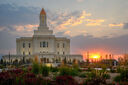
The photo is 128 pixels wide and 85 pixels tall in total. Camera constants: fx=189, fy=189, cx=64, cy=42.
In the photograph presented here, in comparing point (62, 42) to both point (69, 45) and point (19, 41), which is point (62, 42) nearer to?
point (69, 45)

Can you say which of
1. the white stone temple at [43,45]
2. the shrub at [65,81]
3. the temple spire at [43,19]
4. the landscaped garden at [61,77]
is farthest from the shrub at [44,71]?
the temple spire at [43,19]

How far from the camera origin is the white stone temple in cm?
6588

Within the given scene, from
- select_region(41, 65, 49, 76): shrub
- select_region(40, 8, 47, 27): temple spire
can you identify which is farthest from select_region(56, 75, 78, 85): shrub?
select_region(40, 8, 47, 27): temple spire

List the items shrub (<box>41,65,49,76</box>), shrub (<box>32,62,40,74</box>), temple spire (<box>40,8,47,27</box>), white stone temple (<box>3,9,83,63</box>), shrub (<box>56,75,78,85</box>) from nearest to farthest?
shrub (<box>56,75,78,85</box>) → shrub (<box>41,65,49,76</box>) → shrub (<box>32,62,40,74</box>) → white stone temple (<box>3,9,83,63</box>) → temple spire (<box>40,8,47,27</box>)

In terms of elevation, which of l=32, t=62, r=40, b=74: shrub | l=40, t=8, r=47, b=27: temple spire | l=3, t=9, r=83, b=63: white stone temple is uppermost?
l=40, t=8, r=47, b=27: temple spire

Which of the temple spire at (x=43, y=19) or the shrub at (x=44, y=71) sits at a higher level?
the temple spire at (x=43, y=19)

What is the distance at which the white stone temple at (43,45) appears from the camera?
2594 inches

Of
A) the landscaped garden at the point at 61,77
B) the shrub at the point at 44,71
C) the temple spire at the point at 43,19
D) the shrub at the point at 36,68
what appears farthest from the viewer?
the temple spire at the point at 43,19

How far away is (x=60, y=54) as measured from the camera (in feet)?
223

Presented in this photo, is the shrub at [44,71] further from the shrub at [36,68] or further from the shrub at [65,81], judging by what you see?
the shrub at [65,81]

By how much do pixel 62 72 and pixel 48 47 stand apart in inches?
2074

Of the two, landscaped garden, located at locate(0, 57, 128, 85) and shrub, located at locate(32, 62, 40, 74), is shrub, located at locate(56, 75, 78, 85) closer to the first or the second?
landscaped garden, located at locate(0, 57, 128, 85)

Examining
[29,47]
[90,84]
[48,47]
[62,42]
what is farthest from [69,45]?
[90,84]

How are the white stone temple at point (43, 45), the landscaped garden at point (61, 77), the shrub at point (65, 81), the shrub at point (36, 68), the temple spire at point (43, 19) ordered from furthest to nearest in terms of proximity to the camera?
1. the temple spire at point (43, 19)
2. the white stone temple at point (43, 45)
3. the shrub at point (36, 68)
4. the landscaped garden at point (61, 77)
5. the shrub at point (65, 81)
